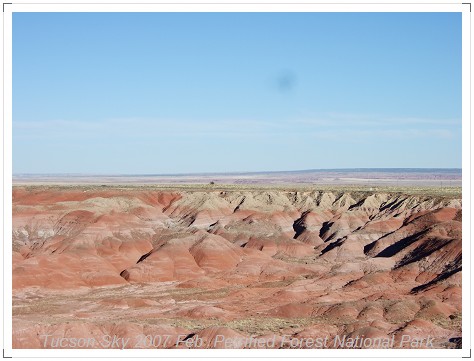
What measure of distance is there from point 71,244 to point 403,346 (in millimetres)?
48877

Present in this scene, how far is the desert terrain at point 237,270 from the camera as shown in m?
38.8

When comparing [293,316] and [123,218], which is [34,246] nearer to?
[123,218]

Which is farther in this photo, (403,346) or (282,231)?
(282,231)

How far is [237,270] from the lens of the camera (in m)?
70.1

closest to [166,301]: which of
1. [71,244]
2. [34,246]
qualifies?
[71,244]

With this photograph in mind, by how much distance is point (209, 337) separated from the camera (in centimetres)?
3641

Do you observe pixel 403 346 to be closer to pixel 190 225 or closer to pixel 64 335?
pixel 64 335

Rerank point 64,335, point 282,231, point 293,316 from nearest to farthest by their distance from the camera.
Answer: point 64,335
point 293,316
point 282,231

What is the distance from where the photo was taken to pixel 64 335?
34.6m

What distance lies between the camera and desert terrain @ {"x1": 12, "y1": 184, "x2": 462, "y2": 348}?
38781 millimetres

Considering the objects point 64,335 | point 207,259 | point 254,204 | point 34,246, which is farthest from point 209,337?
point 254,204
